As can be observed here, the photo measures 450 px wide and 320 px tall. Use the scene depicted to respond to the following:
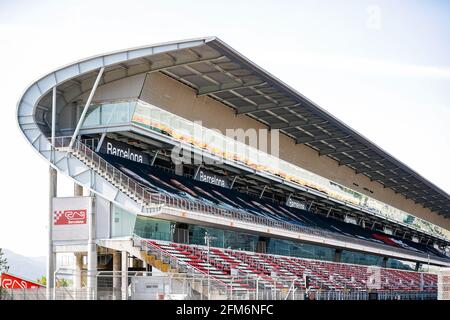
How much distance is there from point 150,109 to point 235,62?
5.52 metres

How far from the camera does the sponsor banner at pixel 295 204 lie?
69.5 metres

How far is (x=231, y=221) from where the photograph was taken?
4675 centimetres

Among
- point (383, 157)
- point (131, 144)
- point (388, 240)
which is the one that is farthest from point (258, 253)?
point (388, 240)

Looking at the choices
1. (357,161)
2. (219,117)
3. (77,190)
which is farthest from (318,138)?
(77,190)

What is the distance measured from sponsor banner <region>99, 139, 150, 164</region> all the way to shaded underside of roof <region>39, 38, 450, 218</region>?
332 cm

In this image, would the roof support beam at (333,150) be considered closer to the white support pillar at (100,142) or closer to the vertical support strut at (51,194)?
the white support pillar at (100,142)

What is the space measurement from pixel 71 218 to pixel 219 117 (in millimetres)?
14826

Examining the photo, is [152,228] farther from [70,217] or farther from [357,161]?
[357,161]

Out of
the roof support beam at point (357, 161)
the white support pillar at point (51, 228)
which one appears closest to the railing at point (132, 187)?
the white support pillar at point (51, 228)

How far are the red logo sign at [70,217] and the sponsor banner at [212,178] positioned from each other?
41.5 feet

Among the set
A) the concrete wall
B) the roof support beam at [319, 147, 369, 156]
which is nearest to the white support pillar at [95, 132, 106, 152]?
the concrete wall

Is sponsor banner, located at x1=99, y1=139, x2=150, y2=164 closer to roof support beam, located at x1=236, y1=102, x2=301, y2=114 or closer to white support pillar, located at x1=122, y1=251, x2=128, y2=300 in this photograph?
white support pillar, located at x1=122, y1=251, x2=128, y2=300
